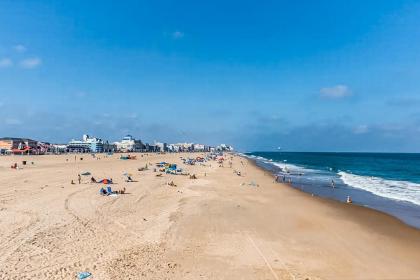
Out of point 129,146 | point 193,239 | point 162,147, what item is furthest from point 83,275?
point 162,147

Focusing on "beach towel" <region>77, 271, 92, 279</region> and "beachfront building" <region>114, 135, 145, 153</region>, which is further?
"beachfront building" <region>114, 135, 145, 153</region>

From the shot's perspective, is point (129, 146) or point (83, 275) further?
point (129, 146)

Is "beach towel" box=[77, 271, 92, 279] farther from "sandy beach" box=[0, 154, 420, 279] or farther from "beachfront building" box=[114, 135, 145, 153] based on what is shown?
"beachfront building" box=[114, 135, 145, 153]

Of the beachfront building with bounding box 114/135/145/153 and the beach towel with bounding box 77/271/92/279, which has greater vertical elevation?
the beachfront building with bounding box 114/135/145/153

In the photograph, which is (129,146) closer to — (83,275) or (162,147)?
(162,147)

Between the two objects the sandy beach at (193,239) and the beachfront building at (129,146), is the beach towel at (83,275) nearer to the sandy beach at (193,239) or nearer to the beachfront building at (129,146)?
the sandy beach at (193,239)

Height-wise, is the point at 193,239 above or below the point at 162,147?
below

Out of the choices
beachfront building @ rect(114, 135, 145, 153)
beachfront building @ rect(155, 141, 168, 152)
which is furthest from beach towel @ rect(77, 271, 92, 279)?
beachfront building @ rect(155, 141, 168, 152)

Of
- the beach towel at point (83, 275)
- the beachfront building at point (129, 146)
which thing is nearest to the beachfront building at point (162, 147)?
the beachfront building at point (129, 146)

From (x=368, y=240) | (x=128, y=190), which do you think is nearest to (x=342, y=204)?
(x=368, y=240)

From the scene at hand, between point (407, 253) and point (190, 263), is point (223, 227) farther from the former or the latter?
point (407, 253)
